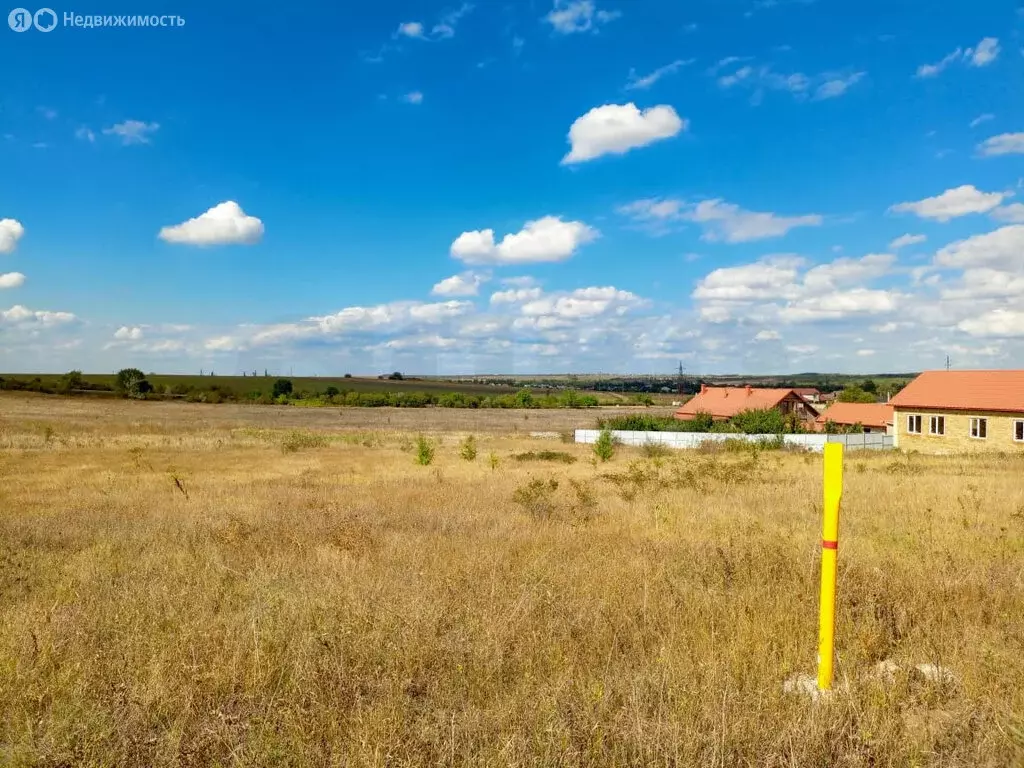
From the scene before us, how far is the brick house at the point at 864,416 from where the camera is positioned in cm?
5578

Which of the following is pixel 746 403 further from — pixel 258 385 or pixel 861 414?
pixel 258 385

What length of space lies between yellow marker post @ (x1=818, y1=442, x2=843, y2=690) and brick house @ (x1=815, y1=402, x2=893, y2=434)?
186 ft

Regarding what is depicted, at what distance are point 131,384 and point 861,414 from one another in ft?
361

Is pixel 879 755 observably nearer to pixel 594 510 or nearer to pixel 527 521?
pixel 527 521

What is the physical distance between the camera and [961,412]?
1544 inches

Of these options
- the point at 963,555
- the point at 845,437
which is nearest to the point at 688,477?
the point at 963,555

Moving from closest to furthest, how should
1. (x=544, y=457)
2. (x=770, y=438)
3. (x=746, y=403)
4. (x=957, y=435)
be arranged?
(x=544, y=457), (x=957, y=435), (x=770, y=438), (x=746, y=403)

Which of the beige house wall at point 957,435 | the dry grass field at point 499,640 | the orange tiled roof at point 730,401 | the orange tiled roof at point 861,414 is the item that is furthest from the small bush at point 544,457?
the orange tiled roof at point 861,414

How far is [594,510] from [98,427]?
53735mm

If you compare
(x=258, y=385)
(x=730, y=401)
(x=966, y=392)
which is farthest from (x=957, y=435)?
(x=258, y=385)

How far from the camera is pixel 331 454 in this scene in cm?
3375

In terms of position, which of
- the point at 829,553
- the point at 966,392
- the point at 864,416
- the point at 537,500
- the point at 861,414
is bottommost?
the point at 864,416

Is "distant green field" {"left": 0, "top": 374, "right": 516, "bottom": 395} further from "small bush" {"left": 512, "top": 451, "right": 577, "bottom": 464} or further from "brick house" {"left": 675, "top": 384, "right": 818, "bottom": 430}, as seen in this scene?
"small bush" {"left": 512, "top": 451, "right": 577, "bottom": 464}

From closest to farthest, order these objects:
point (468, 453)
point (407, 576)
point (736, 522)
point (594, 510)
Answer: point (407, 576) < point (736, 522) < point (594, 510) < point (468, 453)
